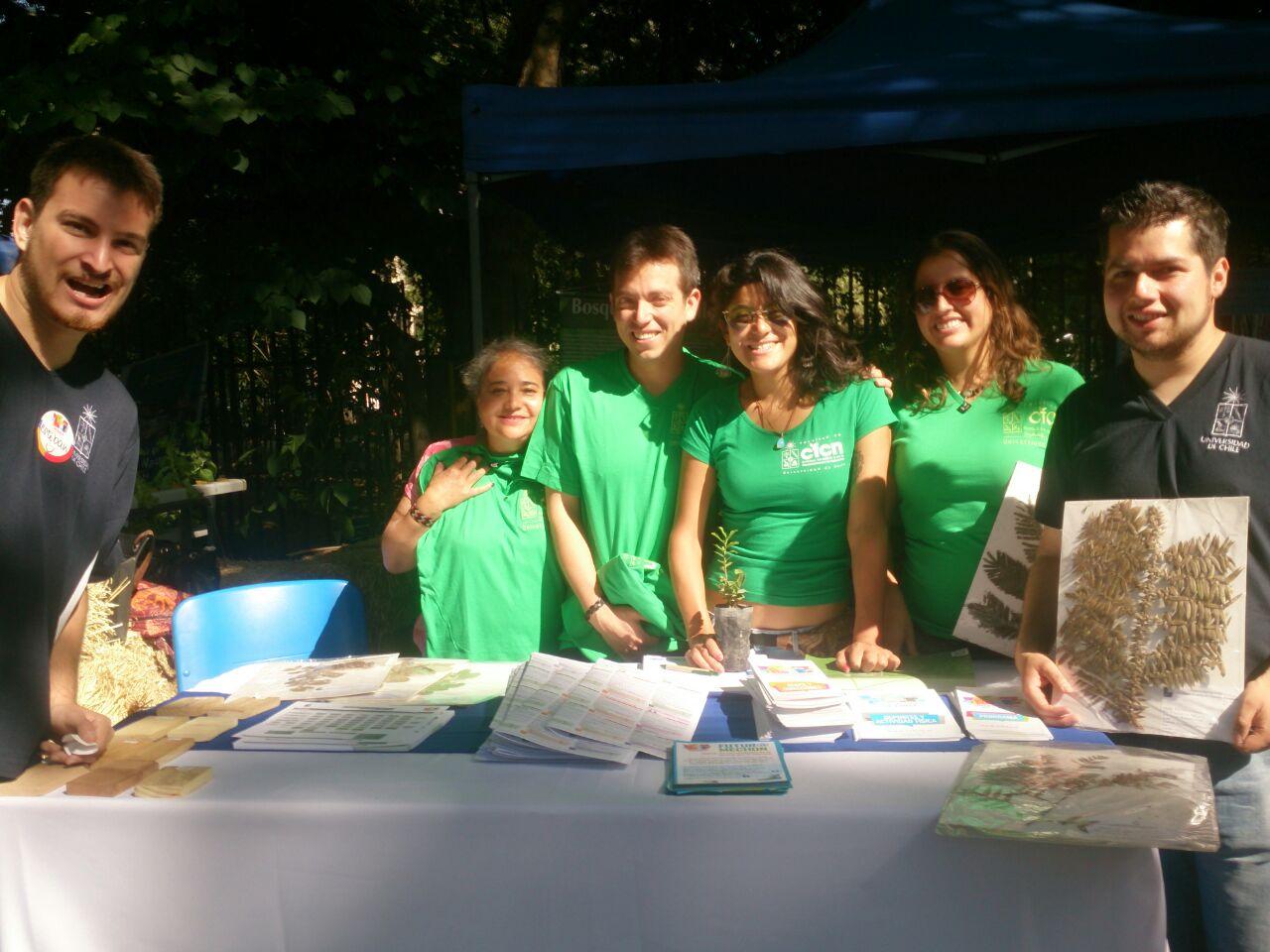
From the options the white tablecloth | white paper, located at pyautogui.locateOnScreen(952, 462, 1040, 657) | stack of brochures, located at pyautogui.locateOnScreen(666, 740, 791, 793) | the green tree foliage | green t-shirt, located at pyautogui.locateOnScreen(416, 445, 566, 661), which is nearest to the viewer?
the white tablecloth

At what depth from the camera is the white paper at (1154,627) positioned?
5.57 ft

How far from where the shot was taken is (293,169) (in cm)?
504

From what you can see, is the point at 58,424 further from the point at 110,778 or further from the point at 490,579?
the point at 490,579

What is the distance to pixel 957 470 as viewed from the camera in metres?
2.36

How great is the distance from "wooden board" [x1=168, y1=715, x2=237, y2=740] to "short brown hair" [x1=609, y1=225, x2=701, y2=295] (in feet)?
4.66

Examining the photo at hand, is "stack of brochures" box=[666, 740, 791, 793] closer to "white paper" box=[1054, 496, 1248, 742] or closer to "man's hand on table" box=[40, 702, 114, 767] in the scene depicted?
"white paper" box=[1054, 496, 1248, 742]

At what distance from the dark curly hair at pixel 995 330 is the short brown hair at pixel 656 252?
589 mm

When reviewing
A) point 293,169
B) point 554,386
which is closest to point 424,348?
point 293,169

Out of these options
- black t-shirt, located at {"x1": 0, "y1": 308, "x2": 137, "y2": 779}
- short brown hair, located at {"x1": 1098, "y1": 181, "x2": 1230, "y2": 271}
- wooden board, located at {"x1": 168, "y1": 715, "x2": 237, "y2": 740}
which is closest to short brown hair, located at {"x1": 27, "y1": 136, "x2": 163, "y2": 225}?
black t-shirt, located at {"x1": 0, "y1": 308, "x2": 137, "y2": 779}

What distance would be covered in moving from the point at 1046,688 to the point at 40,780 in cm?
182

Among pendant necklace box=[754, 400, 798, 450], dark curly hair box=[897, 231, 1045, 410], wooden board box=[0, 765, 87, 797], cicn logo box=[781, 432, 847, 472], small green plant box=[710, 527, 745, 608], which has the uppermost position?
dark curly hair box=[897, 231, 1045, 410]

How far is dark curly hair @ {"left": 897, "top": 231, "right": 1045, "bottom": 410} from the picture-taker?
2414mm

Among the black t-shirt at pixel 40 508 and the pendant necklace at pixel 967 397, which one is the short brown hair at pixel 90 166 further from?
the pendant necklace at pixel 967 397

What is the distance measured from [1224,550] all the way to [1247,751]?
383mm
